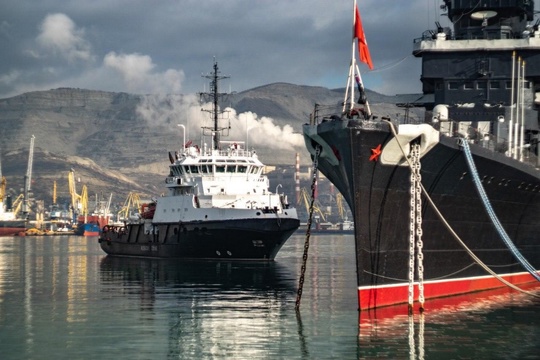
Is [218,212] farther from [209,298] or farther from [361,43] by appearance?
[361,43]

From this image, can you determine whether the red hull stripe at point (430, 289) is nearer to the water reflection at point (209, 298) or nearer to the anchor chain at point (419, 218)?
the anchor chain at point (419, 218)

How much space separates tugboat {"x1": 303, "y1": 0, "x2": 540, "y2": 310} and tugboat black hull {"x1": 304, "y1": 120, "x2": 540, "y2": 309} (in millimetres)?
44

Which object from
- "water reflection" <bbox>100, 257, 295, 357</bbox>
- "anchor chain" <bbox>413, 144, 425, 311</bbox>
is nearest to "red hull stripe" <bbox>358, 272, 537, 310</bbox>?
"anchor chain" <bbox>413, 144, 425, 311</bbox>

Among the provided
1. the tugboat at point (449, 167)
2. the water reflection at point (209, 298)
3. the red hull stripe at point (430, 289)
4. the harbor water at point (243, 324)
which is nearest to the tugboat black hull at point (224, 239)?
the water reflection at point (209, 298)

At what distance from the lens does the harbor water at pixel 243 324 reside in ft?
78.6

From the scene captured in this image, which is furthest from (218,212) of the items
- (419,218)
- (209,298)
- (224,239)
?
(419,218)

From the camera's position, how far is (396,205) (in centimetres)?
2897

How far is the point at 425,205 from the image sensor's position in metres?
29.9

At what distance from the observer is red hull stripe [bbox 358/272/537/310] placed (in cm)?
2897

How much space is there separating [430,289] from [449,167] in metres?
4.44

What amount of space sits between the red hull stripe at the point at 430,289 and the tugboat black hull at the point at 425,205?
0.11 ft

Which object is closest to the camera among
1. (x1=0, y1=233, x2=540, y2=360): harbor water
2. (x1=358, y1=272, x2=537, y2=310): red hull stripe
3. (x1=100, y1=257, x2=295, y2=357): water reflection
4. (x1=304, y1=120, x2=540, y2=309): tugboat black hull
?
(x1=0, y1=233, x2=540, y2=360): harbor water

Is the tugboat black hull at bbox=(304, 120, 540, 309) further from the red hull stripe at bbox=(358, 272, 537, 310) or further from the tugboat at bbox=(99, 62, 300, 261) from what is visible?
the tugboat at bbox=(99, 62, 300, 261)

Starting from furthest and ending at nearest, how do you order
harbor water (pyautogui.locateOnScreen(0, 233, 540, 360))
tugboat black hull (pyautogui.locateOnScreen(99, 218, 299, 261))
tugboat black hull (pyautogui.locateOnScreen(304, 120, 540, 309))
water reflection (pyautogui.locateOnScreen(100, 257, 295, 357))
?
tugboat black hull (pyautogui.locateOnScreen(99, 218, 299, 261)), tugboat black hull (pyautogui.locateOnScreen(304, 120, 540, 309)), water reflection (pyautogui.locateOnScreen(100, 257, 295, 357)), harbor water (pyautogui.locateOnScreen(0, 233, 540, 360))
